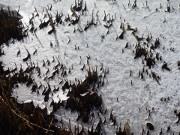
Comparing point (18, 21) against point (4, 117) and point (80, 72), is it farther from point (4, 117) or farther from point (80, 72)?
point (4, 117)

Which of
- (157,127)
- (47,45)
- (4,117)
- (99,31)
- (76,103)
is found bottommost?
(157,127)

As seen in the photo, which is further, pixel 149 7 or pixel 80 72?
pixel 149 7

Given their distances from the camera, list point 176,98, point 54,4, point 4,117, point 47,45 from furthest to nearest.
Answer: point 54,4
point 47,45
point 176,98
point 4,117

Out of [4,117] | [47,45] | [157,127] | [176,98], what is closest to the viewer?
[4,117]

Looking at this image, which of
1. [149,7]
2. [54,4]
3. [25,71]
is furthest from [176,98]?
[54,4]

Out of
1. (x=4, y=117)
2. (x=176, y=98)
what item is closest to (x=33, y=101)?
(x=4, y=117)

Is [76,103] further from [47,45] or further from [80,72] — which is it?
[47,45]

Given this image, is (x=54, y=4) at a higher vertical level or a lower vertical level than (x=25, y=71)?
higher

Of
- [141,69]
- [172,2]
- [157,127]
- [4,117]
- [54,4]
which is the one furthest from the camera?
[54,4]

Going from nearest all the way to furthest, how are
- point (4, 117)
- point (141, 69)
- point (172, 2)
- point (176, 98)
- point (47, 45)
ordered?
point (4, 117) < point (176, 98) < point (141, 69) < point (47, 45) < point (172, 2)
